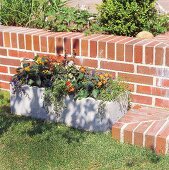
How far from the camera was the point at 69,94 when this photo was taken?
4324 mm

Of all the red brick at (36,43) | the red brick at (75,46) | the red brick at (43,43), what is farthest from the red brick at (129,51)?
the red brick at (36,43)

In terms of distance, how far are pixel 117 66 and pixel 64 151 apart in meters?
1.21

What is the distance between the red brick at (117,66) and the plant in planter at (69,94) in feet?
0.47

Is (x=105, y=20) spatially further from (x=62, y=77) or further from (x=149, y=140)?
(x=149, y=140)

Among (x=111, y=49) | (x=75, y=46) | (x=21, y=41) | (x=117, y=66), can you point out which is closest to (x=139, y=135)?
(x=117, y=66)

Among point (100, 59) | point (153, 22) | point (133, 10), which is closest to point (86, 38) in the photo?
point (100, 59)

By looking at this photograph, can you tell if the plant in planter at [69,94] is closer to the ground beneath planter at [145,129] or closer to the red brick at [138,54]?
the ground beneath planter at [145,129]

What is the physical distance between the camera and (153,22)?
520 cm

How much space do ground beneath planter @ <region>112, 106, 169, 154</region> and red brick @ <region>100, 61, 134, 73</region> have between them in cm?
45

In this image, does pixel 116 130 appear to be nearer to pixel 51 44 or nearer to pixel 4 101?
pixel 51 44

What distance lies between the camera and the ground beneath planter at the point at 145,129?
379 cm

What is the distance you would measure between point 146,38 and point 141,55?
1.42 ft

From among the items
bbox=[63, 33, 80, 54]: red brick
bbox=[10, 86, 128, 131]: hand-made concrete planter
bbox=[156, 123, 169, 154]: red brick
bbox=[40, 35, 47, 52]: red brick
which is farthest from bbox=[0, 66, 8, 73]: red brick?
bbox=[156, 123, 169, 154]: red brick

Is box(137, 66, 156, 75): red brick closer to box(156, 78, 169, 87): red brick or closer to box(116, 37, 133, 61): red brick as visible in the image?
box(156, 78, 169, 87): red brick
